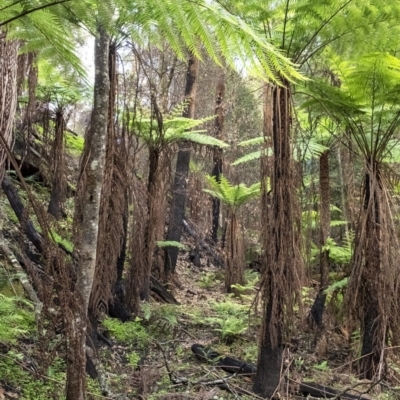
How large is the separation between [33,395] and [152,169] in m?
3.40

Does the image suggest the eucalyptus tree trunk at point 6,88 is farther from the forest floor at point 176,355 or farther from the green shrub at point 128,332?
the green shrub at point 128,332

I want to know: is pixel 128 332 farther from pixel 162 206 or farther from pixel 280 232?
pixel 280 232

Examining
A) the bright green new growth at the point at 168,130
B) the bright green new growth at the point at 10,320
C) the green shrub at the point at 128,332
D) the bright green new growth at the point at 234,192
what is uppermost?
→ the bright green new growth at the point at 168,130

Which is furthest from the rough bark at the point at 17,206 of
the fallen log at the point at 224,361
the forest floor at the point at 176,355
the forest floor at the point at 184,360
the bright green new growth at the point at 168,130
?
the fallen log at the point at 224,361

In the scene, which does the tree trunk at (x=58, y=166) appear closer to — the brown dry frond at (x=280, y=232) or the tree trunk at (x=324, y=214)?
the brown dry frond at (x=280, y=232)

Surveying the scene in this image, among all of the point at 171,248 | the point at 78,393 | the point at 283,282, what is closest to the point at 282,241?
the point at 283,282

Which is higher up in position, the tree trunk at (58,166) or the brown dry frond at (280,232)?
the tree trunk at (58,166)

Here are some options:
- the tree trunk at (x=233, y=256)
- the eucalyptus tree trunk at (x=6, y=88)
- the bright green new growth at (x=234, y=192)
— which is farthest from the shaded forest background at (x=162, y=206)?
the bright green new growth at (x=234, y=192)

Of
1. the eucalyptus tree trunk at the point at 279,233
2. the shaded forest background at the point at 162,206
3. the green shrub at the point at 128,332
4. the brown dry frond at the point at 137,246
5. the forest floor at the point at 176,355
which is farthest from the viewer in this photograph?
the green shrub at the point at 128,332

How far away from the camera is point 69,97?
5.83 meters

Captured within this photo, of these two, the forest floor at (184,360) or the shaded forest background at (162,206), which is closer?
the shaded forest background at (162,206)

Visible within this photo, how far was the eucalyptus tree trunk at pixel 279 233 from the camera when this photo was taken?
3.31 metres

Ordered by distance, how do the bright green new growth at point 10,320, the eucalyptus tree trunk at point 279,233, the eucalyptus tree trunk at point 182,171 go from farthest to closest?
the eucalyptus tree trunk at point 182,171, the eucalyptus tree trunk at point 279,233, the bright green new growth at point 10,320

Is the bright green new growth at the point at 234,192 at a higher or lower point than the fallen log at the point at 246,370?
higher
